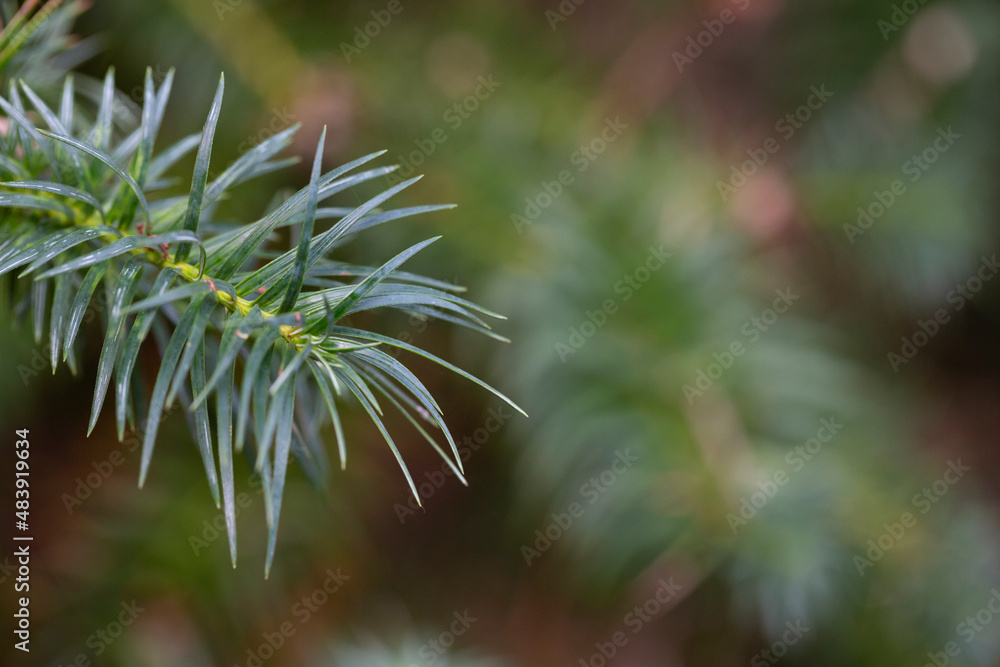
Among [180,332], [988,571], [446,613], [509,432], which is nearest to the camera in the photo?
[180,332]

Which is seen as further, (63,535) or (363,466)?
(363,466)

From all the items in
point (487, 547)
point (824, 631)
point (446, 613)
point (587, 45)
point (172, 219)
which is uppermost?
point (587, 45)

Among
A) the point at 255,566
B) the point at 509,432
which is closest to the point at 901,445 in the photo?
the point at 509,432

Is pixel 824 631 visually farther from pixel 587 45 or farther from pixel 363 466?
pixel 587 45

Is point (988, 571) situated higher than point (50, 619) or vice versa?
point (988, 571)

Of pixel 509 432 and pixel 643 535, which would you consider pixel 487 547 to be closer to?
pixel 509 432

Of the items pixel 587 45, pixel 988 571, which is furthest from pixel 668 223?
pixel 988 571

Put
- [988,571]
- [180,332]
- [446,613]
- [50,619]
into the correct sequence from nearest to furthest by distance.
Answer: [180,332] → [50,619] → [988,571] → [446,613]
